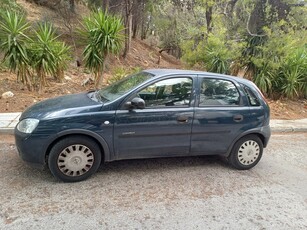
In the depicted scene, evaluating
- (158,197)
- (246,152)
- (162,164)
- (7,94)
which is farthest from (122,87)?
(7,94)

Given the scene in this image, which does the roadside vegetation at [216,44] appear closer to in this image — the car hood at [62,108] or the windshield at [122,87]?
the windshield at [122,87]

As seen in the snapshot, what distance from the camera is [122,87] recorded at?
13.3ft

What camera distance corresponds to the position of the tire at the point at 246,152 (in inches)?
169

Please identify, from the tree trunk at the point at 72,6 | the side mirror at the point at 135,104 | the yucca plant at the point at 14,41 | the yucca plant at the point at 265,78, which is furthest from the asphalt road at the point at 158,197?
the tree trunk at the point at 72,6

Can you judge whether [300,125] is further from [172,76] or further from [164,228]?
[164,228]

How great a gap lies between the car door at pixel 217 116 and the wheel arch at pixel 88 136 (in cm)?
130

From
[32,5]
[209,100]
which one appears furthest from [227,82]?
[32,5]

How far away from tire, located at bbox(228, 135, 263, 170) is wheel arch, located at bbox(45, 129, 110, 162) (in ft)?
6.67

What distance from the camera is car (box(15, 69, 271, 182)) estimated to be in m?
3.46

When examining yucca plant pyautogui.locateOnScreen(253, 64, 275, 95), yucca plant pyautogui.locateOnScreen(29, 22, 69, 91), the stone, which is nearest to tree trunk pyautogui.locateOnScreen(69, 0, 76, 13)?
yucca plant pyautogui.locateOnScreen(29, 22, 69, 91)

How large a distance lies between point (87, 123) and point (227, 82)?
2.28 metres

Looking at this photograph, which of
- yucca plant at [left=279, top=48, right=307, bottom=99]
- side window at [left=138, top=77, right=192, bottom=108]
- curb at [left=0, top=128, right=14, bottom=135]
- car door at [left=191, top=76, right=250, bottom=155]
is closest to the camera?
side window at [left=138, top=77, right=192, bottom=108]

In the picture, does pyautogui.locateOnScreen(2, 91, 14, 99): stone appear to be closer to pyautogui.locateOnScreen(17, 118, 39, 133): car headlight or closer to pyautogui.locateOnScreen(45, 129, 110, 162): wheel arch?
pyautogui.locateOnScreen(17, 118, 39, 133): car headlight

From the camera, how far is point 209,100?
13.3ft
